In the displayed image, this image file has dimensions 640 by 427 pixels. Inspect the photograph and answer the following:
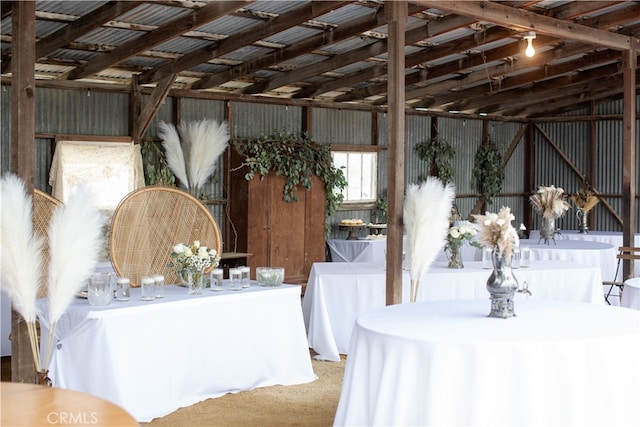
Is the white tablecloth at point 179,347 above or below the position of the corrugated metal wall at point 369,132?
below

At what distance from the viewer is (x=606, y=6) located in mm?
7551

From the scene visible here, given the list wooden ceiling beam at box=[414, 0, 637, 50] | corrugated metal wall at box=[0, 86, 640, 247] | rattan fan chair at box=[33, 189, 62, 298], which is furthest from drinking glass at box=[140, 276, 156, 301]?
corrugated metal wall at box=[0, 86, 640, 247]

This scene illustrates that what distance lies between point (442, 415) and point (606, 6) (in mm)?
5213

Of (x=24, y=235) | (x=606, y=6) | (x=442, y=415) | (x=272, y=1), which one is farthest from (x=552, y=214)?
(x=24, y=235)

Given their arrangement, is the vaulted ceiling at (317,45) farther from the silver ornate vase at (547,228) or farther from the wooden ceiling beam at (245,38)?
the silver ornate vase at (547,228)

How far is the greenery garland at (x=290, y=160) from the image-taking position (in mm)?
10141

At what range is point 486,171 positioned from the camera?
13.7 m

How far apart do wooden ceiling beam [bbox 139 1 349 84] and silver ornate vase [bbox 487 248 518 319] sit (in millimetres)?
3201

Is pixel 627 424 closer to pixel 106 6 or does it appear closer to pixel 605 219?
pixel 106 6

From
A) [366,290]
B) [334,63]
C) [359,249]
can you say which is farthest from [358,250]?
[366,290]

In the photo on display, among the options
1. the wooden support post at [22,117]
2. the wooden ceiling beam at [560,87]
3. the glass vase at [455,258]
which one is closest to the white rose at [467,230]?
the glass vase at [455,258]

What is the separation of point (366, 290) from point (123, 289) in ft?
7.71

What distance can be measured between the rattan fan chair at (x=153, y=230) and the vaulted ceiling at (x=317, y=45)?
162 centimetres

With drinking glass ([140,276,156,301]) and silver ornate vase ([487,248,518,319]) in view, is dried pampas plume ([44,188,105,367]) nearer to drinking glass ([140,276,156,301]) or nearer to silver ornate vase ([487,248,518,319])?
drinking glass ([140,276,156,301])
